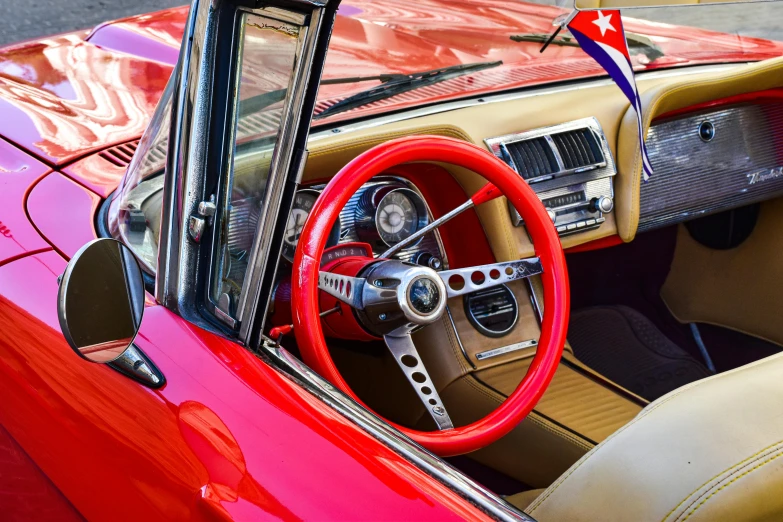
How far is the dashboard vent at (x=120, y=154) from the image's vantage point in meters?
2.05

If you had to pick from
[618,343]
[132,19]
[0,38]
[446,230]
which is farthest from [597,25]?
[0,38]

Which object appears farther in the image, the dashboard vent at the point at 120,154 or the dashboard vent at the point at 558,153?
the dashboard vent at the point at 558,153

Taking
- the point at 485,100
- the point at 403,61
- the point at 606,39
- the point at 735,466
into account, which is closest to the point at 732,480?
the point at 735,466

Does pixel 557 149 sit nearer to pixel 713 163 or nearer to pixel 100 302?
pixel 713 163

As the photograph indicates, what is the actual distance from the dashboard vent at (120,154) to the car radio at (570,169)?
973mm

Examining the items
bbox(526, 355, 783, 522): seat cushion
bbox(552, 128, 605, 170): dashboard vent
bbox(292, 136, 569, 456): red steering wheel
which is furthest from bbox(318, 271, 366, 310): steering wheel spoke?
bbox(552, 128, 605, 170): dashboard vent

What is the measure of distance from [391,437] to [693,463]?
0.43 metres

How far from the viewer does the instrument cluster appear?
2037 mm

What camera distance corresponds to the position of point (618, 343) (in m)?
2.98

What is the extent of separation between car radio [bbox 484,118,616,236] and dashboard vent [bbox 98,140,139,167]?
0.97 meters

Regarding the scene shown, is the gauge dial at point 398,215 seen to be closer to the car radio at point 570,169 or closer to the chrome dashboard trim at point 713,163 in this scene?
the car radio at point 570,169

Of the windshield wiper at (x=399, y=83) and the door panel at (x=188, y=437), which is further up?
the windshield wiper at (x=399, y=83)

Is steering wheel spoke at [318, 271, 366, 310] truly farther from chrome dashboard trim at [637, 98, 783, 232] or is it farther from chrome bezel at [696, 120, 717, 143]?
chrome bezel at [696, 120, 717, 143]

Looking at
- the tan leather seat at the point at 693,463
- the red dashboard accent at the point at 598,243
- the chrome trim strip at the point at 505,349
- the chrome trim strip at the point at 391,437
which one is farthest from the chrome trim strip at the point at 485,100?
the tan leather seat at the point at 693,463
